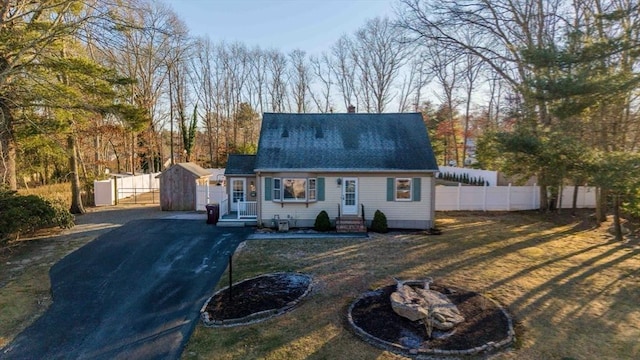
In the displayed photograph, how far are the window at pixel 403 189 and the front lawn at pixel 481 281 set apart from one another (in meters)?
1.85

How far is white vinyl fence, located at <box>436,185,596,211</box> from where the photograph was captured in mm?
19969

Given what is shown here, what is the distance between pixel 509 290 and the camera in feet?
28.9

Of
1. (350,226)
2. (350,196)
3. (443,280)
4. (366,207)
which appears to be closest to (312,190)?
(350,196)

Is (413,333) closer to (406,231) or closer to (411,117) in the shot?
(406,231)

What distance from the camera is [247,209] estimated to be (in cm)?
1666

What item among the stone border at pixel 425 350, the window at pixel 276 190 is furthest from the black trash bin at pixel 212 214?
the stone border at pixel 425 350

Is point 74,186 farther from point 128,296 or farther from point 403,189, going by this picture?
point 403,189

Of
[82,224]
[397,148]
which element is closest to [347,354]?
[397,148]

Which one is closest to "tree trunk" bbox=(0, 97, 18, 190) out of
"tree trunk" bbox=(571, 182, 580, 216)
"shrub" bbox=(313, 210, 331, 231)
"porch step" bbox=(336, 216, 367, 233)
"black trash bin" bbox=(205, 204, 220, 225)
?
"black trash bin" bbox=(205, 204, 220, 225)

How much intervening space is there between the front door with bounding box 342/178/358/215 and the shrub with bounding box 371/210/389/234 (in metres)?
0.97

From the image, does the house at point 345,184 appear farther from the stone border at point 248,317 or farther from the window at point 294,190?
the stone border at point 248,317

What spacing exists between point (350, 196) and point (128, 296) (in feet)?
31.3

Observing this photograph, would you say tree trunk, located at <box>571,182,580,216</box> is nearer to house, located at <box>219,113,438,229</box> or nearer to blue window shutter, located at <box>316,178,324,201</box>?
house, located at <box>219,113,438,229</box>

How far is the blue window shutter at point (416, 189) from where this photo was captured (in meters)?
15.5
